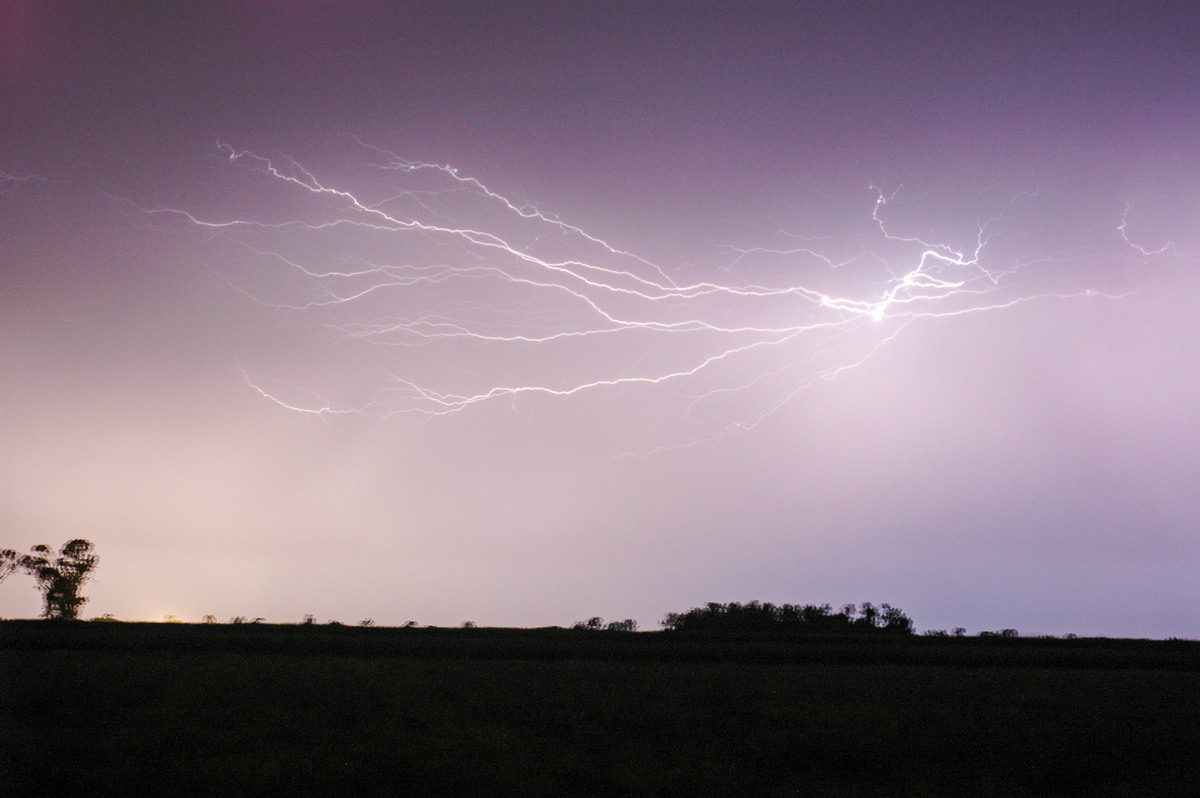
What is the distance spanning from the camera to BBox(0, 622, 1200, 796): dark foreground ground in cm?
1030

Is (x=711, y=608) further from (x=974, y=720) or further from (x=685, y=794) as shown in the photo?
(x=685, y=794)

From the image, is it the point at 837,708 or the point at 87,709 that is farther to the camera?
the point at 837,708

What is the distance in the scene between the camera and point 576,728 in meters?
13.4

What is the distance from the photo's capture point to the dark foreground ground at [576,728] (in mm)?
10305

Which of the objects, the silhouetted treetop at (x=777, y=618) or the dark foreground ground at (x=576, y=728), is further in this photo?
the silhouetted treetop at (x=777, y=618)

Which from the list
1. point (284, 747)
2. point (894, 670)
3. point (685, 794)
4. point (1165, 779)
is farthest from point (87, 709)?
point (894, 670)

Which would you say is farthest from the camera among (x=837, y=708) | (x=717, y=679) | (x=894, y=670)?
(x=894, y=670)

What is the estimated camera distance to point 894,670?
22.6 meters

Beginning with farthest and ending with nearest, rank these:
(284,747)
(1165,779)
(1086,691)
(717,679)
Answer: (717,679)
(1086,691)
(284,747)
(1165,779)

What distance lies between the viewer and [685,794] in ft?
32.4

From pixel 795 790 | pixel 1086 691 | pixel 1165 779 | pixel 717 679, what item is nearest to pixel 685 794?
pixel 795 790

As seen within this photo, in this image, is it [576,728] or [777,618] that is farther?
[777,618]

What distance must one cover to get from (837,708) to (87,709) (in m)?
14.6

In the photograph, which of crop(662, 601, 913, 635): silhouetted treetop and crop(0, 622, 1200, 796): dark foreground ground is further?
crop(662, 601, 913, 635): silhouetted treetop
